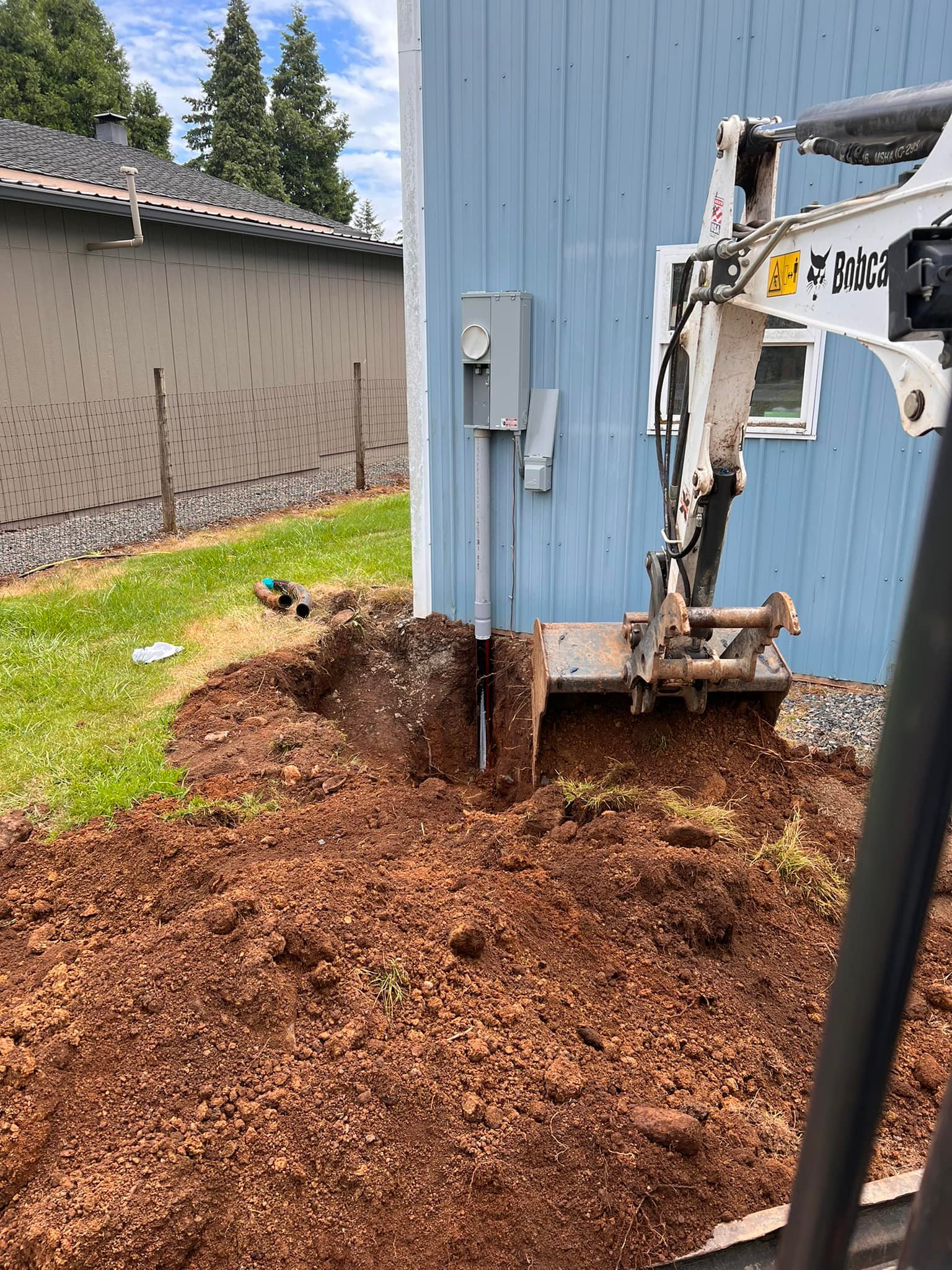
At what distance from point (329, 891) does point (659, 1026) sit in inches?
51.4

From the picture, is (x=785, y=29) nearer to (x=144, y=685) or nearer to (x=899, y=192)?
(x=899, y=192)

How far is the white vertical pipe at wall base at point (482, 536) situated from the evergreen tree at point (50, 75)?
35.1m

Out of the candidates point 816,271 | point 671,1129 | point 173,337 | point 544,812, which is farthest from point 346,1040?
point 173,337

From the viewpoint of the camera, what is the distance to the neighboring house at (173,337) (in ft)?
34.1

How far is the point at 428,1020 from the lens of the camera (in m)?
2.89

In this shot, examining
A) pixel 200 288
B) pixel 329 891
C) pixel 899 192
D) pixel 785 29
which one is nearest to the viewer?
pixel 899 192

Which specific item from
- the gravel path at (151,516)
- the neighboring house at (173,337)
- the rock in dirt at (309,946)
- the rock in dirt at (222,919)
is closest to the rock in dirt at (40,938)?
the rock in dirt at (222,919)

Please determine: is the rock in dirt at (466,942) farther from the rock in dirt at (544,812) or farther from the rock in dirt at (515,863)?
the rock in dirt at (544,812)

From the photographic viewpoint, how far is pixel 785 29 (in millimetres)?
5035

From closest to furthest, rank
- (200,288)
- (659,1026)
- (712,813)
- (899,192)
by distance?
(899,192), (659,1026), (712,813), (200,288)

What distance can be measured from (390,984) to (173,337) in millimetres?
11489

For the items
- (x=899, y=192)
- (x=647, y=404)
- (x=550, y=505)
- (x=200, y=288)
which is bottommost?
(x=550, y=505)

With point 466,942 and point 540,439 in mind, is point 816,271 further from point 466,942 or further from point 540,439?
point 540,439

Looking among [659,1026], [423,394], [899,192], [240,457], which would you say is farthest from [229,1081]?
[240,457]
